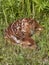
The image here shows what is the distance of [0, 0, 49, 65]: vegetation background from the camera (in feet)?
13.5

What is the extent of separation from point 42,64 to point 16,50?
19.3 inches

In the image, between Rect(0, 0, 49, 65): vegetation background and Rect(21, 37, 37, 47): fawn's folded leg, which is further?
Rect(21, 37, 37, 47): fawn's folded leg

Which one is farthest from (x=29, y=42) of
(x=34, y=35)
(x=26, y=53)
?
(x=26, y=53)

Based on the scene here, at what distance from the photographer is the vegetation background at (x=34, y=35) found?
13.5 feet

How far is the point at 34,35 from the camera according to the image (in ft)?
15.1

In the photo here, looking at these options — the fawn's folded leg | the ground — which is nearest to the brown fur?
the fawn's folded leg

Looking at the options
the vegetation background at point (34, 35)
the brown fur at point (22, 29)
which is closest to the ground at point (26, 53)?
the vegetation background at point (34, 35)

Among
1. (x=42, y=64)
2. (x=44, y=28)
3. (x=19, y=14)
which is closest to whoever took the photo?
(x=42, y=64)

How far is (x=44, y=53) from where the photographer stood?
13.9 ft

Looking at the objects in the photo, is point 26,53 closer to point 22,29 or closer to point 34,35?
point 34,35

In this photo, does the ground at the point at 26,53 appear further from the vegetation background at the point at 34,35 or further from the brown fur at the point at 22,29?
the brown fur at the point at 22,29

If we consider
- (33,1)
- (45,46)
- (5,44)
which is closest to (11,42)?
(5,44)

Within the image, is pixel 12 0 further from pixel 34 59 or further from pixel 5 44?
pixel 34 59

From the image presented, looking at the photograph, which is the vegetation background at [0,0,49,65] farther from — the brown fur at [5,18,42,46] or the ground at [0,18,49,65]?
the brown fur at [5,18,42,46]
